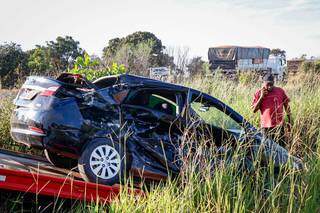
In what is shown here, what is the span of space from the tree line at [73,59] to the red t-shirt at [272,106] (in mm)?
3737

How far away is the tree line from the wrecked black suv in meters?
4.08

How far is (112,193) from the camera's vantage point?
15.3ft

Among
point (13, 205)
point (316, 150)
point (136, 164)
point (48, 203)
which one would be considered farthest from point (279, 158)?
point (13, 205)

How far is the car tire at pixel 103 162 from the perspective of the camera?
5.11 m

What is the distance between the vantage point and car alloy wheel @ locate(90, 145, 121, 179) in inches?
203

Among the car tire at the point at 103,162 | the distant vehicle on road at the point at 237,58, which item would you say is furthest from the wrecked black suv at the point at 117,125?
the distant vehicle on road at the point at 237,58

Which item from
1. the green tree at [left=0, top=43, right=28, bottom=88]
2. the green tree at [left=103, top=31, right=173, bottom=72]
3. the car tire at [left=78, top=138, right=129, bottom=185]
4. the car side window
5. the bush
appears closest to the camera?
the car tire at [left=78, top=138, right=129, bottom=185]

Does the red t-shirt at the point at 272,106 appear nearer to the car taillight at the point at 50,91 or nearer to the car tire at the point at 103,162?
the car tire at the point at 103,162

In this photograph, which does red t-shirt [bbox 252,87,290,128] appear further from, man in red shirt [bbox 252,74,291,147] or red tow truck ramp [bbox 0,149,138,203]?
red tow truck ramp [bbox 0,149,138,203]

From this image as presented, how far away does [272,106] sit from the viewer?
27.0 ft

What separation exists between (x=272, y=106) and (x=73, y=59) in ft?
33.0

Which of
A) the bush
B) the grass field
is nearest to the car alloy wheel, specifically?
the grass field

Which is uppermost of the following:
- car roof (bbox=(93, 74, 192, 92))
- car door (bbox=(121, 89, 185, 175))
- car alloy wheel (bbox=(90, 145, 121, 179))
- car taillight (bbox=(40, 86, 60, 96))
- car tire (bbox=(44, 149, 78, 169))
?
car roof (bbox=(93, 74, 192, 92))

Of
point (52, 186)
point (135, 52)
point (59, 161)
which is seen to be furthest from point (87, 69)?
point (135, 52)
